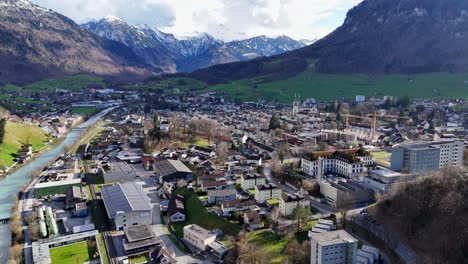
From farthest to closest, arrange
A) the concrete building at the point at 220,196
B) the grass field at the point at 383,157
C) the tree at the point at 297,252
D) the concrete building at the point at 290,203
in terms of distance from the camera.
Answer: the grass field at the point at 383,157 < the concrete building at the point at 220,196 < the concrete building at the point at 290,203 < the tree at the point at 297,252

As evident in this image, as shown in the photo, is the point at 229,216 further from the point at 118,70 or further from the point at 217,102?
the point at 118,70

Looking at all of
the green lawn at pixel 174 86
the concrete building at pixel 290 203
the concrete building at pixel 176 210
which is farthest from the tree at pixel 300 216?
the green lawn at pixel 174 86

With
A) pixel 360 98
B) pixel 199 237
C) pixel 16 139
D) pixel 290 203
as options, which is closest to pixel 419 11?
pixel 360 98

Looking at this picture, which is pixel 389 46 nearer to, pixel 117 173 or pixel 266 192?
pixel 266 192

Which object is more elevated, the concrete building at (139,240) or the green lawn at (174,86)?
the green lawn at (174,86)

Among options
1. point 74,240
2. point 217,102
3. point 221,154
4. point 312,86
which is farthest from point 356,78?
point 74,240

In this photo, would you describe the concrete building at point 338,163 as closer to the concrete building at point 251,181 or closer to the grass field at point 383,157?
the grass field at point 383,157
